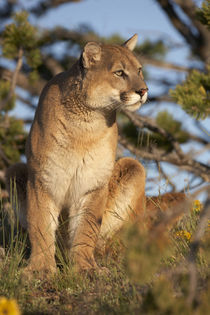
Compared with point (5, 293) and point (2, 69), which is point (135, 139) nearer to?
point (2, 69)

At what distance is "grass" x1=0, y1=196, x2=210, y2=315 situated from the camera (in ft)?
5.79

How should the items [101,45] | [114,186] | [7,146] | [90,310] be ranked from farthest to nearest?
[7,146], [114,186], [101,45], [90,310]

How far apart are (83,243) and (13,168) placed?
1.24 metres

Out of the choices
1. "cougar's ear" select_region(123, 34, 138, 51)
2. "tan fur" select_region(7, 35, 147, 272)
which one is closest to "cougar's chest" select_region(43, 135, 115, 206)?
"tan fur" select_region(7, 35, 147, 272)

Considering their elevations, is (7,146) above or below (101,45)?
below

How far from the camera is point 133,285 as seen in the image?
8.29 feet

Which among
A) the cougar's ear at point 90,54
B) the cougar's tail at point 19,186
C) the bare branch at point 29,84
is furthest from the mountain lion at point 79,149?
the bare branch at point 29,84

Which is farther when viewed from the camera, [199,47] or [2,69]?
[2,69]

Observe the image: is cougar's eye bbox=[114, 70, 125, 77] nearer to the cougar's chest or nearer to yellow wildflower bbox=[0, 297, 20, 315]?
the cougar's chest

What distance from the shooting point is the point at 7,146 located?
7957mm

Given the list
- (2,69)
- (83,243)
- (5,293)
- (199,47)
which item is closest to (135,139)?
(199,47)

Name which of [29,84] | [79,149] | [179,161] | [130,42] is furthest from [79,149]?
[29,84]

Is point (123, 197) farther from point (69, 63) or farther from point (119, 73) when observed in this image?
point (69, 63)

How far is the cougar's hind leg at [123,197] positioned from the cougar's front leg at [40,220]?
0.62m
